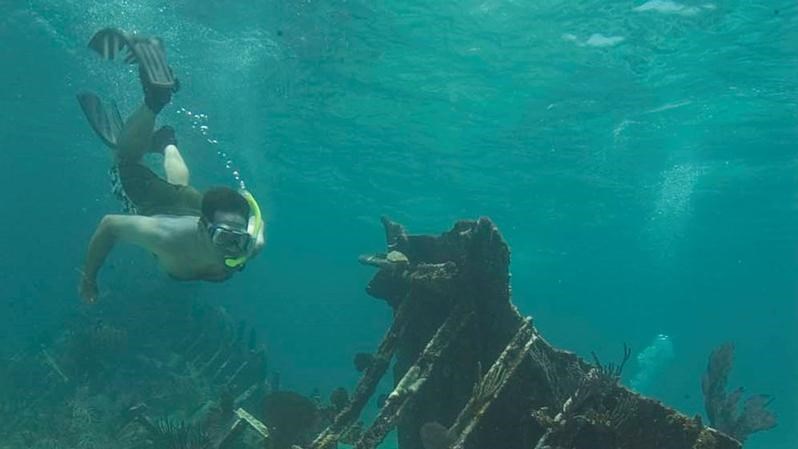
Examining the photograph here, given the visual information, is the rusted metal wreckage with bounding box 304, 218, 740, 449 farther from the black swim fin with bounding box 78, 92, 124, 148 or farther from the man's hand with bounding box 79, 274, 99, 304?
the black swim fin with bounding box 78, 92, 124, 148

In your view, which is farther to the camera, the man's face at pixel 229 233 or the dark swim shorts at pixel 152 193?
the dark swim shorts at pixel 152 193

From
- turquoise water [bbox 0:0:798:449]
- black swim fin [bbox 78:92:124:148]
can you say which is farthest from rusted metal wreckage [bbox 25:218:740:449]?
turquoise water [bbox 0:0:798:449]

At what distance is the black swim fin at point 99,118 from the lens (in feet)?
24.2

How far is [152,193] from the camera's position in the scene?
6.48 meters

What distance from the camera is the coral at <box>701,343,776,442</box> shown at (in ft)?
30.4

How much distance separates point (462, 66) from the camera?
2156 centimetres

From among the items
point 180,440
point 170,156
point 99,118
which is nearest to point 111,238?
point 170,156

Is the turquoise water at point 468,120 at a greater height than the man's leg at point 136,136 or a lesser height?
greater

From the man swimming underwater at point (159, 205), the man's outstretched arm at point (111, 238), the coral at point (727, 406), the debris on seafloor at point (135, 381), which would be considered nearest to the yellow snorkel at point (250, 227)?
the man swimming underwater at point (159, 205)

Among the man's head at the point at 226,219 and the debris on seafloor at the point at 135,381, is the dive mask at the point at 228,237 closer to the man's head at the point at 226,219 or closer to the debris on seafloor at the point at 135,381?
the man's head at the point at 226,219

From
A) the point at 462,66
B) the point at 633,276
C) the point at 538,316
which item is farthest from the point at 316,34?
the point at 538,316

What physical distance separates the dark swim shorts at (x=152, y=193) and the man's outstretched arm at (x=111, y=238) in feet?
1.65

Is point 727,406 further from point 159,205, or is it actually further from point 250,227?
point 159,205

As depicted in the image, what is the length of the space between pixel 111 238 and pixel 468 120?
21.5 meters
